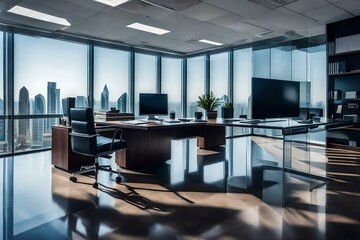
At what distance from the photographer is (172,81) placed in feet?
28.6

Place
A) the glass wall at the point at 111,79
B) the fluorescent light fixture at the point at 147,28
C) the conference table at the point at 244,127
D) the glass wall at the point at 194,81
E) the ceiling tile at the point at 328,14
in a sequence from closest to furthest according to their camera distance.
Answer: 1. the conference table at the point at 244,127
2. the ceiling tile at the point at 328,14
3. the fluorescent light fixture at the point at 147,28
4. the glass wall at the point at 111,79
5. the glass wall at the point at 194,81

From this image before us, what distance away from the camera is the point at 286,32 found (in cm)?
642

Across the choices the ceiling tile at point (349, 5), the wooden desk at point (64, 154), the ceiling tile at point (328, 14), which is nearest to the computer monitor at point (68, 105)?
the wooden desk at point (64, 154)

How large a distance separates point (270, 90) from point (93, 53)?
493 cm

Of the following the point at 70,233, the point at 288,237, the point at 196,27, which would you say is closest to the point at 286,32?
the point at 196,27

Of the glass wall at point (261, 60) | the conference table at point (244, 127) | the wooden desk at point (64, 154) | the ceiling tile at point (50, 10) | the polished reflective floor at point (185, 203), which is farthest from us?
the glass wall at point (261, 60)

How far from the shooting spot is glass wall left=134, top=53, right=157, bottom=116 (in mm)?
7661

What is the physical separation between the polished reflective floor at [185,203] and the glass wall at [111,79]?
2.71m

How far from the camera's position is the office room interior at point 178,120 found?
2531mm

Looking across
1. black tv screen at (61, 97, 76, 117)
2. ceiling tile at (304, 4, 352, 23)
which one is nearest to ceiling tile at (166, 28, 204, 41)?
ceiling tile at (304, 4, 352, 23)

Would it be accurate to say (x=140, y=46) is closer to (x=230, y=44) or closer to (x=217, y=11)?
(x=230, y=44)

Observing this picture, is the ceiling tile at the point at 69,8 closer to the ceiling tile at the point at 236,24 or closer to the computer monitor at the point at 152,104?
the computer monitor at the point at 152,104

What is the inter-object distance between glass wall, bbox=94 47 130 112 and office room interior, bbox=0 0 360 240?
0.03 meters

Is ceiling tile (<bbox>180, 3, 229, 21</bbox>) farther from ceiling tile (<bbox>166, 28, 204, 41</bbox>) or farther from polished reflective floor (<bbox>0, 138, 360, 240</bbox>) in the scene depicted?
polished reflective floor (<bbox>0, 138, 360, 240</bbox>)
